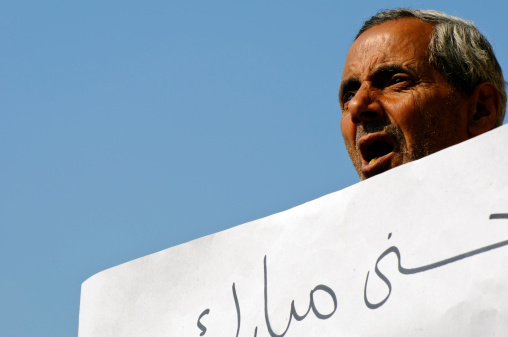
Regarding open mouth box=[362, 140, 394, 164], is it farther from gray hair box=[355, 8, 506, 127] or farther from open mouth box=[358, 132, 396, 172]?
gray hair box=[355, 8, 506, 127]

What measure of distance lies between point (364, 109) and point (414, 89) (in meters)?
0.15

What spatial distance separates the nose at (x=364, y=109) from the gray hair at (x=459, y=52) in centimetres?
22

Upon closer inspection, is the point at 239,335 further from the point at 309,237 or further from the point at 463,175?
the point at 463,175

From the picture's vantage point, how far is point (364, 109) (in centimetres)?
229

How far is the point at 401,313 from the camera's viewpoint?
147 centimetres

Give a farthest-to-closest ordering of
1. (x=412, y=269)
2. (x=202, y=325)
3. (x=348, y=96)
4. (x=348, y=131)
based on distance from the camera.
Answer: (x=348, y=96), (x=348, y=131), (x=202, y=325), (x=412, y=269)

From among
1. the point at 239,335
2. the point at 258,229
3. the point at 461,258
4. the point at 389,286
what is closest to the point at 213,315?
the point at 239,335

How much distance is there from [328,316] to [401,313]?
163 millimetres

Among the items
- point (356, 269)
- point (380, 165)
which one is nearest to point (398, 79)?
point (380, 165)

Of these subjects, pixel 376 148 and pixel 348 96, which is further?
pixel 348 96

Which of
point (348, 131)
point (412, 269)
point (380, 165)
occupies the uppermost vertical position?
point (348, 131)

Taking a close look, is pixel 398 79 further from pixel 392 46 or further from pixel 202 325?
pixel 202 325

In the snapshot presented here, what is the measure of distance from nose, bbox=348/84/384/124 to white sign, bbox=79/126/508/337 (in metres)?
0.62

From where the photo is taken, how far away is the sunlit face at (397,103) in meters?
2.26
